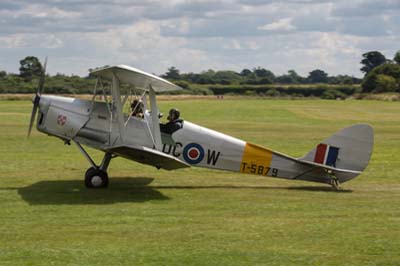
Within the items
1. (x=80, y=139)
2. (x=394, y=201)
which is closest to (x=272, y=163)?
(x=394, y=201)

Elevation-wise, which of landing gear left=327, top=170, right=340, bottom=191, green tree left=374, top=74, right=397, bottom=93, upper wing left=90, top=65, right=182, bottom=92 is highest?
green tree left=374, top=74, right=397, bottom=93

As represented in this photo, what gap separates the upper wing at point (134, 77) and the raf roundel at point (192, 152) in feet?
3.91

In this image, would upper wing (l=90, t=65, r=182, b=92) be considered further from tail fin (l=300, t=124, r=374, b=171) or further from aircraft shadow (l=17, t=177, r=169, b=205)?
tail fin (l=300, t=124, r=374, b=171)

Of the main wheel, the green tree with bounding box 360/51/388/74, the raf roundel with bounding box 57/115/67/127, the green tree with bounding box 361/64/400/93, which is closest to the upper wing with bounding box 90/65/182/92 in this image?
the raf roundel with bounding box 57/115/67/127

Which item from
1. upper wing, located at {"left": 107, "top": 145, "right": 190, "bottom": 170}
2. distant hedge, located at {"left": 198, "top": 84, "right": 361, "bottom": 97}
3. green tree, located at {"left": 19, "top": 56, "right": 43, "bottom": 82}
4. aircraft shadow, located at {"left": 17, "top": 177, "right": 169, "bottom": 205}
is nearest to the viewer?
aircraft shadow, located at {"left": 17, "top": 177, "right": 169, "bottom": 205}

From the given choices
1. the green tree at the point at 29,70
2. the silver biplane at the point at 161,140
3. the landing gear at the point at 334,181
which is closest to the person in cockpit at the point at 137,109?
the silver biplane at the point at 161,140

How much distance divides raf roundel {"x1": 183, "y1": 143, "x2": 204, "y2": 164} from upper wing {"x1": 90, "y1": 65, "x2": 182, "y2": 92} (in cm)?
119

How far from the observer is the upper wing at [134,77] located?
1245cm

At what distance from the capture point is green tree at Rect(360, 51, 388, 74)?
519 ft

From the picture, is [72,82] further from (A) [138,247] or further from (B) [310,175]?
(A) [138,247]

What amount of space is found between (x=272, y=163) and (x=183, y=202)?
2.56 m

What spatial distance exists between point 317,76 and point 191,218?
594ft

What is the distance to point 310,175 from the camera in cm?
1368

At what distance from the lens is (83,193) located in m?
12.7
